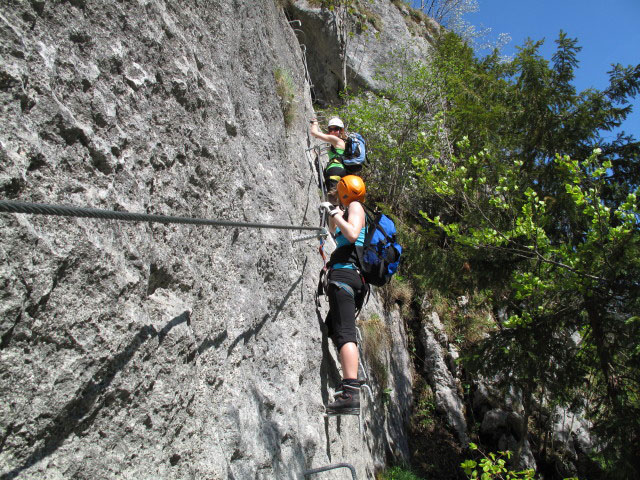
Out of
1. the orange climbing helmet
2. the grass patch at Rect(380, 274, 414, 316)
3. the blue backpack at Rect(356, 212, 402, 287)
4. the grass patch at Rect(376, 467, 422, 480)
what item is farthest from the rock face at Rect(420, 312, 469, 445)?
the orange climbing helmet

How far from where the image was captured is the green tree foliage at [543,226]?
5.50 meters

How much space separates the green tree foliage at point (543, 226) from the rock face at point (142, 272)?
3.95 meters

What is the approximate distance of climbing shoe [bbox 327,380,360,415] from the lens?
3.81 meters

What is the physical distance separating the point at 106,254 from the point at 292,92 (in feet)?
16.2

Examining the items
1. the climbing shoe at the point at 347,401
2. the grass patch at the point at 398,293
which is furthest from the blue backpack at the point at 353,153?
the grass patch at the point at 398,293

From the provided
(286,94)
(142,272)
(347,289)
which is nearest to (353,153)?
(286,94)

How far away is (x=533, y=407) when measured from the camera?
9664 millimetres

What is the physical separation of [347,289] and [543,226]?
3.89 meters

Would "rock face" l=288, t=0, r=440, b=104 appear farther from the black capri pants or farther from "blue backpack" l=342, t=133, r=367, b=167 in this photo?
the black capri pants

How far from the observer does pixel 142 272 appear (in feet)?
7.14

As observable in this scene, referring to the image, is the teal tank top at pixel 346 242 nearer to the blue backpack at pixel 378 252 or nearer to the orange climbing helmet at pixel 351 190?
the blue backpack at pixel 378 252

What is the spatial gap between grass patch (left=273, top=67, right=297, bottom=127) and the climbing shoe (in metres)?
3.84

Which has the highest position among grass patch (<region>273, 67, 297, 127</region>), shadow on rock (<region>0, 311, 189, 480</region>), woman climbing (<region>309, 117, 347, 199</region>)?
grass patch (<region>273, 67, 297, 127</region>)

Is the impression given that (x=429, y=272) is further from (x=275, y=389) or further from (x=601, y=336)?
(x=275, y=389)
